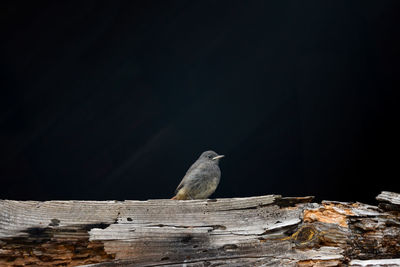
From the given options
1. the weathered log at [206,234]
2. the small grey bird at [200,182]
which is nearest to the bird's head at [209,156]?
the small grey bird at [200,182]

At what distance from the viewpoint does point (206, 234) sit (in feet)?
6.15

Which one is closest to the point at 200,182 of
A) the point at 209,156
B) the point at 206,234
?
the point at 209,156

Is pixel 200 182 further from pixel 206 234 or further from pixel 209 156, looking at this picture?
pixel 206 234

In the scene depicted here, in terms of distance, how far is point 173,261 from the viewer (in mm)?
1793

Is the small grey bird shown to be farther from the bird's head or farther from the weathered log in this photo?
the weathered log

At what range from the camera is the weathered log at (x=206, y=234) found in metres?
1.76

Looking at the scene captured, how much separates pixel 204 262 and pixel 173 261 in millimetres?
146

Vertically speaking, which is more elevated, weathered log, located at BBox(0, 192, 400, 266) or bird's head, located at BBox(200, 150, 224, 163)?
bird's head, located at BBox(200, 150, 224, 163)

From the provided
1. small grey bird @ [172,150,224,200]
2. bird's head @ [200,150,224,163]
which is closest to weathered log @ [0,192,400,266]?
small grey bird @ [172,150,224,200]

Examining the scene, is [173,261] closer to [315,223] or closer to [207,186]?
[315,223]

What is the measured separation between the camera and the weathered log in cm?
176

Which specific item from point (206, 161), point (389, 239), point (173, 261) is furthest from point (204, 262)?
point (206, 161)

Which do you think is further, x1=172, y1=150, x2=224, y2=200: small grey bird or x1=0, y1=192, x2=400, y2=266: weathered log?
x1=172, y1=150, x2=224, y2=200: small grey bird

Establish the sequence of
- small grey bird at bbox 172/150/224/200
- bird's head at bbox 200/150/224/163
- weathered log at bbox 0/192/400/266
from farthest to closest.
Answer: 1. bird's head at bbox 200/150/224/163
2. small grey bird at bbox 172/150/224/200
3. weathered log at bbox 0/192/400/266
